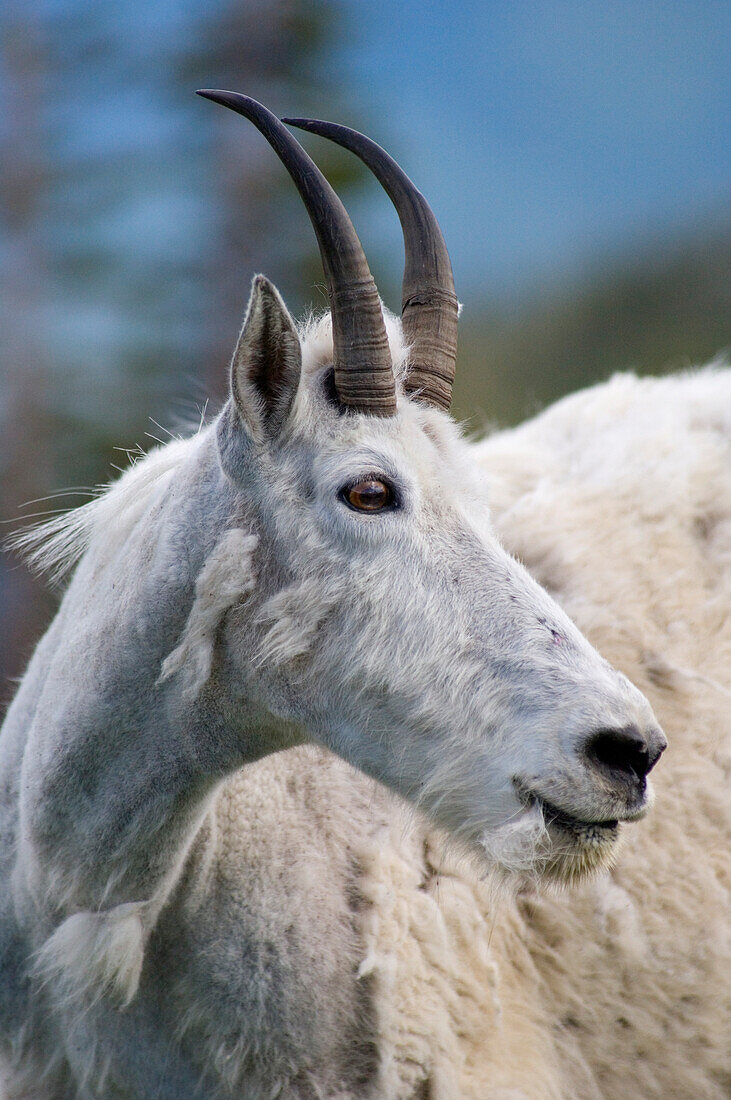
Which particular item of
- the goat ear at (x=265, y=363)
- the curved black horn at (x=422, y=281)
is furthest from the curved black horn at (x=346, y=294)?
the curved black horn at (x=422, y=281)

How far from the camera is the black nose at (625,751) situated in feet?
8.19

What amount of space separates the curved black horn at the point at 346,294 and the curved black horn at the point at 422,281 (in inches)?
10.2

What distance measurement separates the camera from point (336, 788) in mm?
3473

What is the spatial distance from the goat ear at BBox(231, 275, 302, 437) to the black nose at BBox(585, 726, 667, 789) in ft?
3.78

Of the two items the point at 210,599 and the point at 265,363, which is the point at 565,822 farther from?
the point at 265,363

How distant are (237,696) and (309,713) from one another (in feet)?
0.69

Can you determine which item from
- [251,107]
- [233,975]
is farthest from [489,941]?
[251,107]

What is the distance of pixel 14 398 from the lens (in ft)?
37.8

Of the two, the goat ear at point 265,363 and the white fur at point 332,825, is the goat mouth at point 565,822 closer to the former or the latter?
the white fur at point 332,825

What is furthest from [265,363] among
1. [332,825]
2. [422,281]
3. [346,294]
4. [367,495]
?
[332,825]

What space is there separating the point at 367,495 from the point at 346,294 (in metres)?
0.53

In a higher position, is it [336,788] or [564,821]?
[564,821]

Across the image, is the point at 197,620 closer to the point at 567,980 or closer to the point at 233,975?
the point at 233,975

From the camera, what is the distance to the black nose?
8.19 ft
